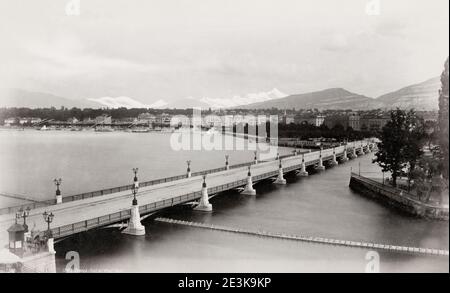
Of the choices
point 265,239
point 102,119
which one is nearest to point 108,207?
point 265,239

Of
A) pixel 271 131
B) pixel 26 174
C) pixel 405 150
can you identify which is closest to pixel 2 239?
pixel 405 150

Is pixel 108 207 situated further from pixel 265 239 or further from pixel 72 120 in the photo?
pixel 72 120

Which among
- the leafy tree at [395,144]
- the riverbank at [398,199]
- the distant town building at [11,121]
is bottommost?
the riverbank at [398,199]

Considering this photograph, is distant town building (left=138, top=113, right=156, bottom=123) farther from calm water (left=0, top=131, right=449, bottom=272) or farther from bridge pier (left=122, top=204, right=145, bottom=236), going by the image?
bridge pier (left=122, top=204, right=145, bottom=236)

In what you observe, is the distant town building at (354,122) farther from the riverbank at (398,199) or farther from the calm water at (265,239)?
the riverbank at (398,199)

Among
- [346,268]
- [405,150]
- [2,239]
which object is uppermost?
[405,150]

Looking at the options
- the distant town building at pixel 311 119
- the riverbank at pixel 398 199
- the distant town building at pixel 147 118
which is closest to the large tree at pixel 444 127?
the riverbank at pixel 398 199

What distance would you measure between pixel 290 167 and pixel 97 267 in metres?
31.1

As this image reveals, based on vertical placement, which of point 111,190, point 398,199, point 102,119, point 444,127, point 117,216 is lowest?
point 398,199

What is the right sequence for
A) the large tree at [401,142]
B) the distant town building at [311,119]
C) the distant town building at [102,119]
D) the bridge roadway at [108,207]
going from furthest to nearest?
the distant town building at [102,119] → the distant town building at [311,119] → the large tree at [401,142] → the bridge roadway at [108,207]

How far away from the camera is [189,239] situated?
2330 centimetres
